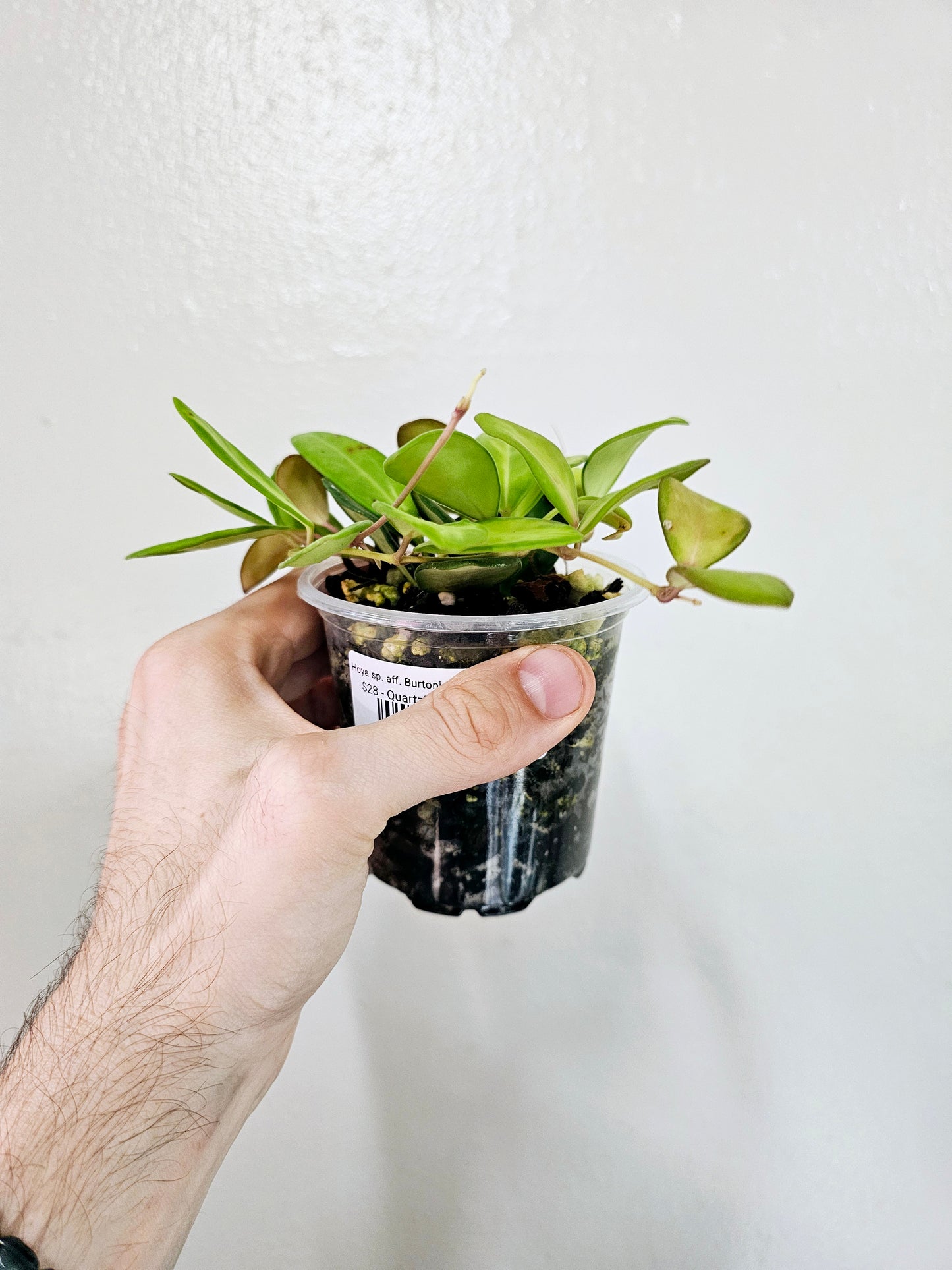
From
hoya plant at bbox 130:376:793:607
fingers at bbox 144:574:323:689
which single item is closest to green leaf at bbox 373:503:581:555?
Result: hoya plant at bbox 130:376:793:607

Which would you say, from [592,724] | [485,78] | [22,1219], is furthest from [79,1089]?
[485,78]

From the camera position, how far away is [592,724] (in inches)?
28.4

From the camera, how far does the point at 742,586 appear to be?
0.53m

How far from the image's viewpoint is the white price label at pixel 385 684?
0.66m

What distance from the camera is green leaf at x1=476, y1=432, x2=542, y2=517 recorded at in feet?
2.17

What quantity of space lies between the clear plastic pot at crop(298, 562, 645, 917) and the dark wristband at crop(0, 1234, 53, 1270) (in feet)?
1.07

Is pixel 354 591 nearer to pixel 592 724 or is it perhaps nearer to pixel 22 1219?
pixel 592 724

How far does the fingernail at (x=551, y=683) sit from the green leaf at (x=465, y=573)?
0.06 meters

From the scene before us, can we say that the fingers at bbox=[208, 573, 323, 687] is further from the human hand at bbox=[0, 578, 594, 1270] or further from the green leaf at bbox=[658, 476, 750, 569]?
the green leaf at bbox=[658, 476, 750, 569]

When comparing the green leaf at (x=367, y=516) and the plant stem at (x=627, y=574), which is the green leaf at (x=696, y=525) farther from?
the green leaf at (x=367, y=516)

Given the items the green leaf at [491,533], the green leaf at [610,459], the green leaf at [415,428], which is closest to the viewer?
the green leaf at [491,533]

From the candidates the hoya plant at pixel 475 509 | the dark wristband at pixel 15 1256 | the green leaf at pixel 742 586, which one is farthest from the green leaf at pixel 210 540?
the dark wristband at pixel 15 1256

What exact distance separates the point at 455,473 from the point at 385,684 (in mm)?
170

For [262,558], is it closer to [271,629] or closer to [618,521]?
[271,629]
